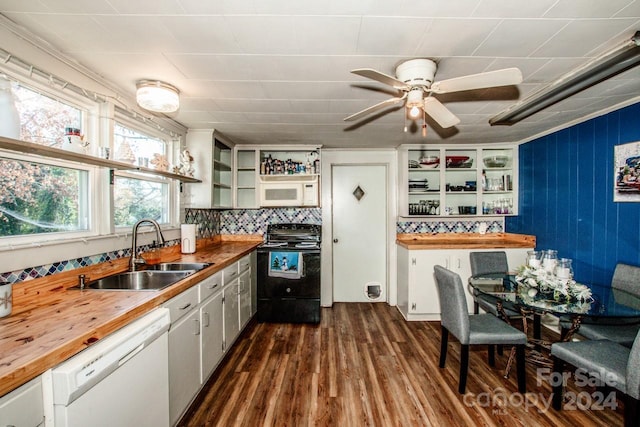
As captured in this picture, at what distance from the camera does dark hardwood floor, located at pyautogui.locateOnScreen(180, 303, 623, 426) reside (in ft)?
6.29

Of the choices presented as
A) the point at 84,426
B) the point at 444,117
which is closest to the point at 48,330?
the point at 84,426

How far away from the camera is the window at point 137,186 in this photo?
227 cm

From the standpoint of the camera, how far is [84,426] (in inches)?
41.5

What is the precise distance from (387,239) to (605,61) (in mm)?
2927

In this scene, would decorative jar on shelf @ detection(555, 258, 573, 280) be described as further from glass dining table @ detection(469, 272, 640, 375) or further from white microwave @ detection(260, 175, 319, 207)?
white microwave @ detection(260, 175, 319, 207)

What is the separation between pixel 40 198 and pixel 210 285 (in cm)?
117

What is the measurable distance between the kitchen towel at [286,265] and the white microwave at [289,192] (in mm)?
767

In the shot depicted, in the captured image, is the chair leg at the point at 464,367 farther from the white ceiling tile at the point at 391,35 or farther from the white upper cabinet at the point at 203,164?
the white upper cabinet at the point at 203,164

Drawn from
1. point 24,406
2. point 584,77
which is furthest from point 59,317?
point 584,77

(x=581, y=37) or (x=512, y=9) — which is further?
(x=581, y=37)

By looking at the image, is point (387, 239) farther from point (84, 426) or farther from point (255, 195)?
point (84, 426)

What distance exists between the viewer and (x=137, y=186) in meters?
2.55

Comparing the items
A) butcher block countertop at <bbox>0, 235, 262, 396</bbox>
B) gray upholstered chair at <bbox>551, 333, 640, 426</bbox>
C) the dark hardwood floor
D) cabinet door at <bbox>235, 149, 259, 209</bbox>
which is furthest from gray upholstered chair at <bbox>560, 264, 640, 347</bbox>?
cabinet door at <bbox>235, 149, 259, 209</bbox>

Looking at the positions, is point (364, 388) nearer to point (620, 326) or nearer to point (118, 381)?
point (118, 381)
